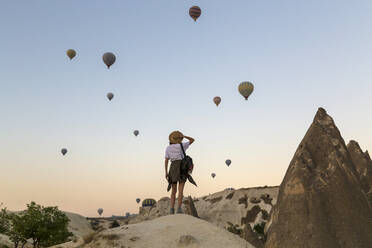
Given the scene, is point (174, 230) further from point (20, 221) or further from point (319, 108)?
point (20, 221)

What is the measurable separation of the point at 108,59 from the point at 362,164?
4062 centimetres

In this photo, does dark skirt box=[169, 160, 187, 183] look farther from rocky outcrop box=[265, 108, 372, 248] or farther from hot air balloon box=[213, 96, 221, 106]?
hot air balloon box=[213, 96, 221, 106]

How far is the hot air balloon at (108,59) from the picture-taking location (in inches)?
2330

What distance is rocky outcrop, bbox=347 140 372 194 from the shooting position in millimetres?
34594

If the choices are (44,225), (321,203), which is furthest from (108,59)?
(321,203)

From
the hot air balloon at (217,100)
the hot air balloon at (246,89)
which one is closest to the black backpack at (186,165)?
the hot air balloon at (246,89)

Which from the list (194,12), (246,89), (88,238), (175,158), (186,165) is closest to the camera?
(88,238)

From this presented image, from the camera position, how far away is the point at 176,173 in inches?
510

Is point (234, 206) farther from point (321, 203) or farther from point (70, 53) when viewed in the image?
point (321, 203)

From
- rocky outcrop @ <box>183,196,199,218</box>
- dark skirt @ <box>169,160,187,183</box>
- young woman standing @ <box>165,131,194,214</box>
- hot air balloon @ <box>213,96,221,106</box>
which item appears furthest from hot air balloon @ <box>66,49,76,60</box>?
dark skirt @ <box>169,160,187,183</box>

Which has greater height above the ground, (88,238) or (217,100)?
(217,100)

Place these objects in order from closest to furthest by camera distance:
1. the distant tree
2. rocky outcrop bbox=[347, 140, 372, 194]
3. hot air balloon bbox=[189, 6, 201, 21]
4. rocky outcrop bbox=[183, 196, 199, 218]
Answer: rocky outcrop bbox=[347, 140, 372, 194] < the distant tree < rocky outcrop bbox=[183, 196, 199, 218] < hot air balloon bbox=[189, 6, 201, 21]

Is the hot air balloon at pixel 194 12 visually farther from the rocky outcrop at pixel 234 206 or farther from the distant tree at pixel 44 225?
the rocky outcrop at pixel 234 206

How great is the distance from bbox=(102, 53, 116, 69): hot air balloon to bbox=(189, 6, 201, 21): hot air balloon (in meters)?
15.0
